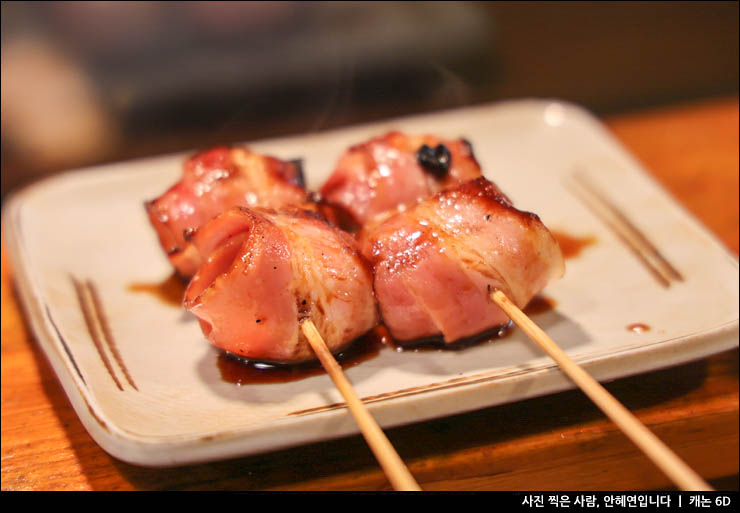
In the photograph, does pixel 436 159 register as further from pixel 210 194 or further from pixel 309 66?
pixel 309 66

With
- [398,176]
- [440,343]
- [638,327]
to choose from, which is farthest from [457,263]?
[638,327]

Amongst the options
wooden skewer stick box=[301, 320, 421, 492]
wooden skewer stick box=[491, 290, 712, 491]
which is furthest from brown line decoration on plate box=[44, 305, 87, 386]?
wooden skewer stick box=[491, 290, 712, 491]

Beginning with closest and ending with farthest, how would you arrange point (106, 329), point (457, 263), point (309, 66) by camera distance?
point (457, 263) → point (106, 329) → point (309, 66)

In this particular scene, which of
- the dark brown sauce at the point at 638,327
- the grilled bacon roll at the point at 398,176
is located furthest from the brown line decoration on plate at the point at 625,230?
the grilled bacon roll at the point at 398,176

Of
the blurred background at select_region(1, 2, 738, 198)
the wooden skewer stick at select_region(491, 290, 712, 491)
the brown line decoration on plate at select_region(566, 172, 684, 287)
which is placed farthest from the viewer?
the blurred background at select_region(1, 2, 738, 198)

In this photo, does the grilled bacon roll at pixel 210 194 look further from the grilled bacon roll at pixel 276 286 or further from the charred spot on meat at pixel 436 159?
the charred spot on meat at pixel 436 159

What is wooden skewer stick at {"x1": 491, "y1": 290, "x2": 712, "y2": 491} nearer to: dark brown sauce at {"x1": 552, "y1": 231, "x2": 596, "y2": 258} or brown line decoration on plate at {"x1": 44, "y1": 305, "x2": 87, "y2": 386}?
dark brown sauce at {"x1": 552, "y1": 231, "x2": 596, "y2": 258}
